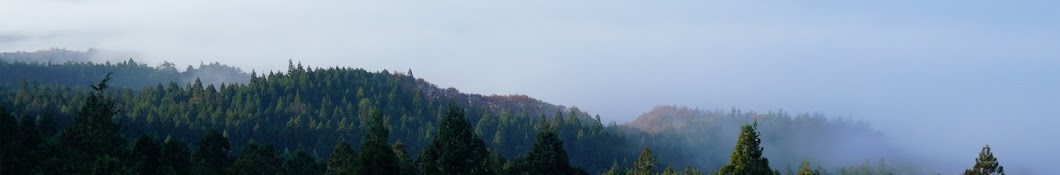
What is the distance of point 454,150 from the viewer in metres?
48.5

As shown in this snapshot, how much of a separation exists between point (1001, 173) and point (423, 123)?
11834cm

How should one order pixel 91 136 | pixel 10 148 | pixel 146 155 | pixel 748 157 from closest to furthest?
pixel 91 136 → pixel 748 157 → pixel 10 148 → pixel 146 155

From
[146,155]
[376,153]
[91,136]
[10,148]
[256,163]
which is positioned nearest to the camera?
[91,136]

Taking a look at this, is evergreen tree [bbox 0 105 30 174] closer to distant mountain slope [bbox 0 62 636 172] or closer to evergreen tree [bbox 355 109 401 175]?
evergreen tree [bbox 355 109 401 175]

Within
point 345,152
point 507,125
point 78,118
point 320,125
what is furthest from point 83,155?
point 507,125

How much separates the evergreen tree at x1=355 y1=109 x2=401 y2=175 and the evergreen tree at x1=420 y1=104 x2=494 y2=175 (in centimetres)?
184

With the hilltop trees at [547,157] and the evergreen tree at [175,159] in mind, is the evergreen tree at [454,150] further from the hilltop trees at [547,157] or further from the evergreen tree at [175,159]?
the evergreen tree at [175,159]

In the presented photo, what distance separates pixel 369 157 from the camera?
4731cm

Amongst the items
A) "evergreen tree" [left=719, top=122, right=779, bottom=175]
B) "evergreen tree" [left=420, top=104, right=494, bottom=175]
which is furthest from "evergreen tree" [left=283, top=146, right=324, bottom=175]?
"evergreen tree" [left=719, top=122, right=779, bottom=175]

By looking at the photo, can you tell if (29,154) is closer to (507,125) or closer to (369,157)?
(369,157)

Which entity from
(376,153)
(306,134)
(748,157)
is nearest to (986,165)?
(748,157)

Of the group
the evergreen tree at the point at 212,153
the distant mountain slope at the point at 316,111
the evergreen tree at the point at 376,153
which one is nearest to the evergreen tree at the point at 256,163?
the evergreen tree at the point at 212,153

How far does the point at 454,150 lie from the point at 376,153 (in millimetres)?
3280

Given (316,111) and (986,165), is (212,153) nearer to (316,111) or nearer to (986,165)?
(986,165)
